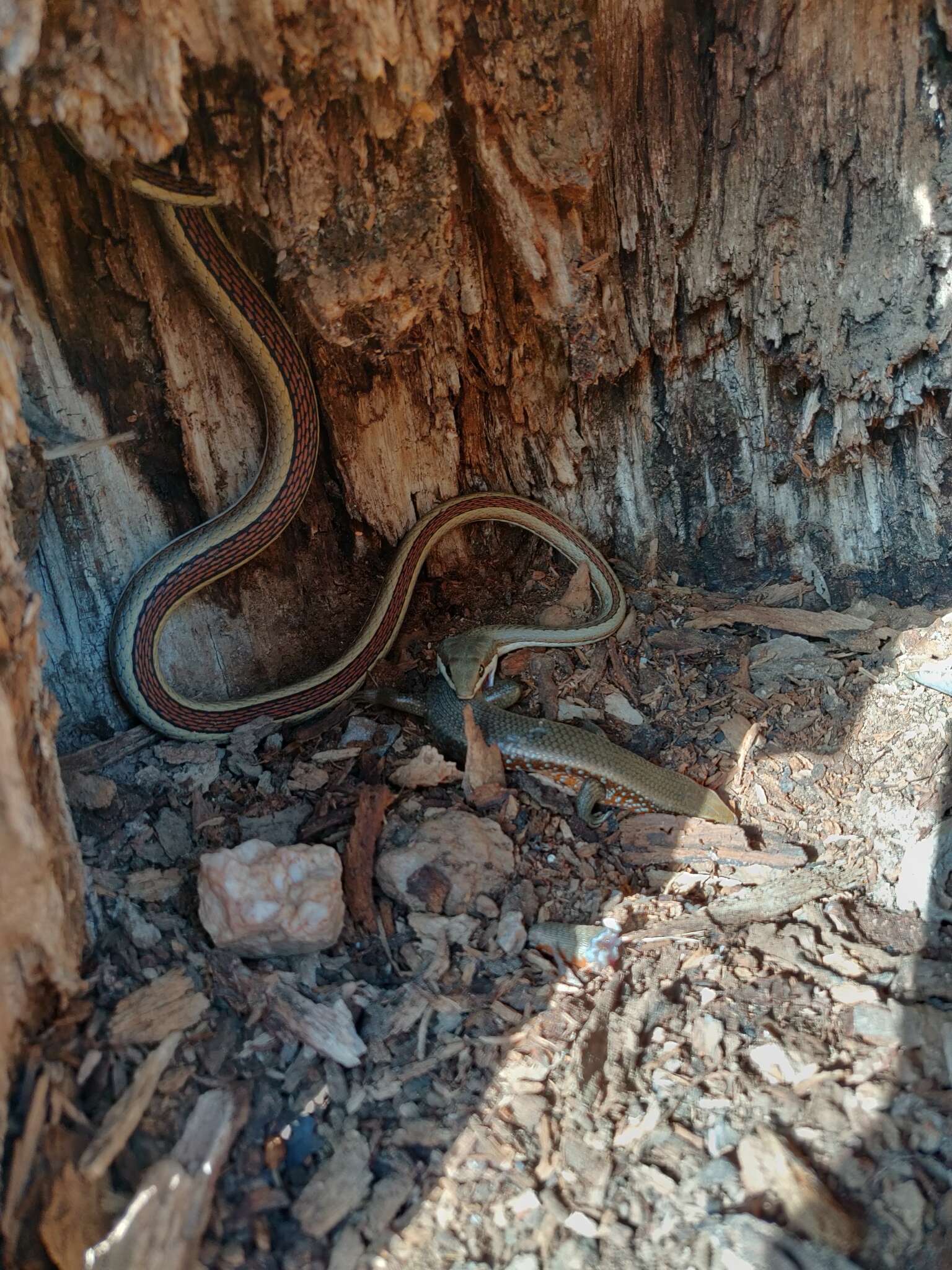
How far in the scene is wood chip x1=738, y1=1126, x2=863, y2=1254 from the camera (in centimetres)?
209

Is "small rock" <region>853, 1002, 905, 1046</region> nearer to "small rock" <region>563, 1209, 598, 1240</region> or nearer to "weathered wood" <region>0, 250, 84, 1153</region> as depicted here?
"small rock" <region>563, 1209, 598, 1240</region>

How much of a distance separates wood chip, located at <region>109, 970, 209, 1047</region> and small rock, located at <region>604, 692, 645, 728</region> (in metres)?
2.33

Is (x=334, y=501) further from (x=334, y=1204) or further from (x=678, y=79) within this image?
(x=334, y=1204)

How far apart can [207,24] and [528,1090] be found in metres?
3.45

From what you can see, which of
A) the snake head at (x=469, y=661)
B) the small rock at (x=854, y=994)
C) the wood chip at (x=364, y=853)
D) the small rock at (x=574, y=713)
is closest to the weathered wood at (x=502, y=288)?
the snake head at (x=469, y=661)

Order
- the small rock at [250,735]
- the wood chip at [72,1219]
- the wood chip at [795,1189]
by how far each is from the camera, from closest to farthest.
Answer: the wood chip at [72,1219]
the wood chip at [795,1189]
the small rock at [250,735]

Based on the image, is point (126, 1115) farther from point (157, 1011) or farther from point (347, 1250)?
point (347, 1250)

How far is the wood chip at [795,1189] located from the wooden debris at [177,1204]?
1.37 m

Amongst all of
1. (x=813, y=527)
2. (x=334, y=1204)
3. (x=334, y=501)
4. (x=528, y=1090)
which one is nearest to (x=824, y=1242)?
(x=528, y=1090)

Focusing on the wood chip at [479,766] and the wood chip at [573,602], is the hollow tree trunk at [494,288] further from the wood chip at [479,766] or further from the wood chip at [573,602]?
the wood chip at [479,766]

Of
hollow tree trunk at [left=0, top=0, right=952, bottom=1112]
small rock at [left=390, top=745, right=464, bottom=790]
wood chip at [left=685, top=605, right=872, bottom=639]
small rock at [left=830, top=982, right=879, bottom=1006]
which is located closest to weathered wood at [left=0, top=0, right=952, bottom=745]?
hollow tree trunk at [left=0, top=0, right=952, bottom=1112]

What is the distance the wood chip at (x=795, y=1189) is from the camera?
6.86 ft

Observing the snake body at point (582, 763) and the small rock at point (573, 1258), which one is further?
the snake body at point (582, 763)

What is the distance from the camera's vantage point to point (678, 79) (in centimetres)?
387
